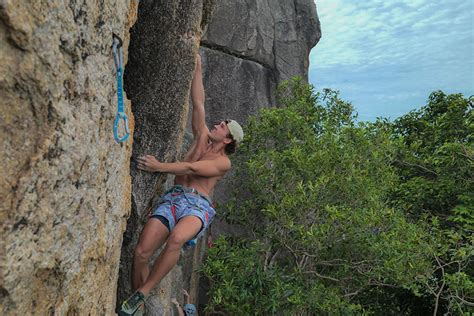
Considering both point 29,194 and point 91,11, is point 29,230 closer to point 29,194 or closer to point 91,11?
point 29,194

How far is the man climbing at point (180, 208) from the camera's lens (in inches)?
169

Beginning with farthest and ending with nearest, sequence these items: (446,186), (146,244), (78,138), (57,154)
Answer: (446,186), (146,244), (78,138), (57,154)

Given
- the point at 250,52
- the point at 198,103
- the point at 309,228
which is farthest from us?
the point at 250,52

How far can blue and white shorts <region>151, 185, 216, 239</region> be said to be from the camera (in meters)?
4.50

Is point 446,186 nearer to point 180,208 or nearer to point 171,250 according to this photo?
point 180,208

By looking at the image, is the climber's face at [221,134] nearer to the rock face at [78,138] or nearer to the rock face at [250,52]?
the rock face at [78,138]

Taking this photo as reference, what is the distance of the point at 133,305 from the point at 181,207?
97 centimetres

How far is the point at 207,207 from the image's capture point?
4656mm

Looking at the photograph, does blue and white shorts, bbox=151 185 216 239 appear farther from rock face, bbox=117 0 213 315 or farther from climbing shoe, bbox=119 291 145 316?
climbing shoe, bbox=119 291 145 316

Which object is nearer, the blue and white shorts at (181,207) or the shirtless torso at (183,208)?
the shirtless torso at (183,208)

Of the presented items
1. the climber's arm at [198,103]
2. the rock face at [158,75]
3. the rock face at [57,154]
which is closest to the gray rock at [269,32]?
the climber's arm at [198,103]

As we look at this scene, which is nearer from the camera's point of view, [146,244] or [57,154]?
[57,154]

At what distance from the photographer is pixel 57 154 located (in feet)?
7.78

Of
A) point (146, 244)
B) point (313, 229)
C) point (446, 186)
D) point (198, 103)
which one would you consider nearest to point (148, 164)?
point (146, 244)
